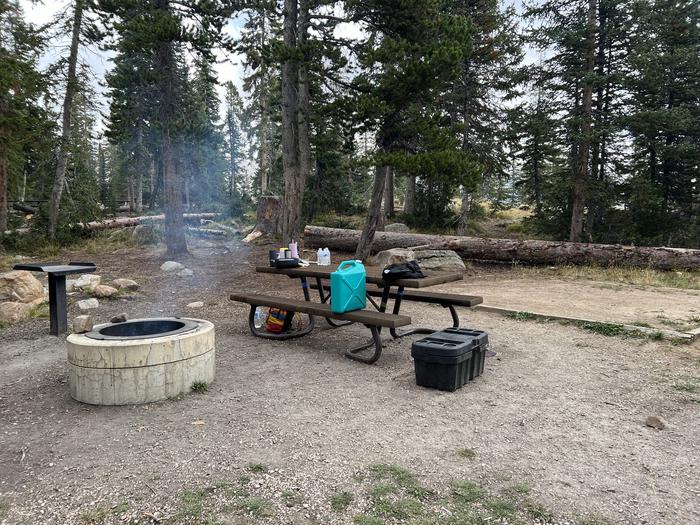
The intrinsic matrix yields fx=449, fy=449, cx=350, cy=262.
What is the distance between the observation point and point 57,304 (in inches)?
225

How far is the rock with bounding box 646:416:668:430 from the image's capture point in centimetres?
331

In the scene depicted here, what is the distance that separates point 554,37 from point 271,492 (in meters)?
16.5

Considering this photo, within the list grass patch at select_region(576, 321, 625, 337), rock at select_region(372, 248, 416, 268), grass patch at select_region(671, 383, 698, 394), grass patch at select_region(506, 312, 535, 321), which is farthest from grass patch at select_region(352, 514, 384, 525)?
rock at select_region(372, 248, 416, 268)

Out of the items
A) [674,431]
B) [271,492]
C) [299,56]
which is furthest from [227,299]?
[674,431]

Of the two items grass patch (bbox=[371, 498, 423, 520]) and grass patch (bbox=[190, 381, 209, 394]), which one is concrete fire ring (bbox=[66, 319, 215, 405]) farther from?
grass patch (bbox=[371, 498, 423, 520])

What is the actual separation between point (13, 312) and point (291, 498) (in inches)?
246

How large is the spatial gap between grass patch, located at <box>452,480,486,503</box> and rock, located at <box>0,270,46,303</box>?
739 cm

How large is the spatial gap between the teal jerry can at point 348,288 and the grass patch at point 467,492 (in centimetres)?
237

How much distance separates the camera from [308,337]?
5930mm

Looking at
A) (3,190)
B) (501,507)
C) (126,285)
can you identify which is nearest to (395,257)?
(126,285)

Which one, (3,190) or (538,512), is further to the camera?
(3,190)

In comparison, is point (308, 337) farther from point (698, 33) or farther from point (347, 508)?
point (698, 33)

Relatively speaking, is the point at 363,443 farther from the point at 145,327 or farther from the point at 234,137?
the point at 234,137

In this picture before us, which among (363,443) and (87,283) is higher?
(87,283)
